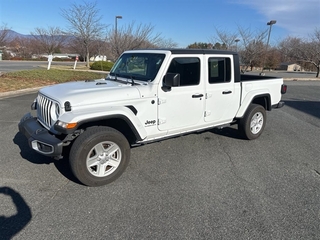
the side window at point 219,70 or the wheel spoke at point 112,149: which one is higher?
the side window at point 219,70

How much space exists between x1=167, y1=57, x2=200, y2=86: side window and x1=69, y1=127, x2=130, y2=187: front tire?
1.42m

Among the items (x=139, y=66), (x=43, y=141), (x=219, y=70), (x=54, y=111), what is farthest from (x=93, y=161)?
(x=219, y=70)

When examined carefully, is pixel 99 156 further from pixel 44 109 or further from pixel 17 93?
pixel 17 93

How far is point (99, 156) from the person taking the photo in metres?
3.25

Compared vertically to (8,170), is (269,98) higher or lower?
higher

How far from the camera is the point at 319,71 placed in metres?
26.4

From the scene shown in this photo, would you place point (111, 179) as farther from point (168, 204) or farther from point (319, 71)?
point (319, 71)

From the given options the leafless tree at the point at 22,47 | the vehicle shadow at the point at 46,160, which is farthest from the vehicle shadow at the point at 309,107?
the leafless tree at the point at 22,47

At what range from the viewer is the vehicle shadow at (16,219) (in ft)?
7.67

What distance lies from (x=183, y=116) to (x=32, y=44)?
54.6 m

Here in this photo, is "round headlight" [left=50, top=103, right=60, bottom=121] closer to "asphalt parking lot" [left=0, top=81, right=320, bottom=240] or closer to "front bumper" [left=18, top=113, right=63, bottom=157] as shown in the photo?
"front bumper" [left=18, top=113, right=63, bottom=157]

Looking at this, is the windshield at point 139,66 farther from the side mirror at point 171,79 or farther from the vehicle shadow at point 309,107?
Result: the vehicle shadow at point 309,107

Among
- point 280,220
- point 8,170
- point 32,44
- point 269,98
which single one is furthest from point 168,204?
point 32,44

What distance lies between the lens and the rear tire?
4.91 m
